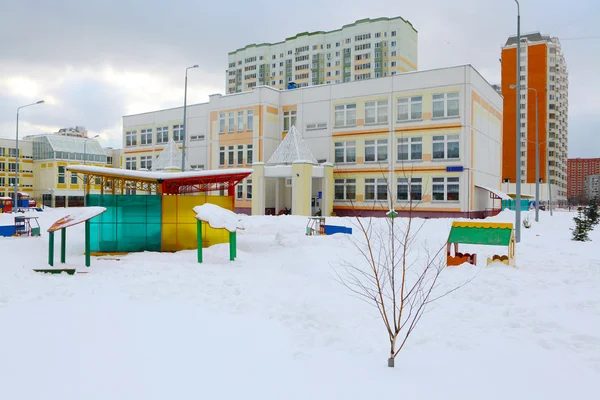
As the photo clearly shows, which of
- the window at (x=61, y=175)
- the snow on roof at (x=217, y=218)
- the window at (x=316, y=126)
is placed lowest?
the snow on roof at (x=217, y=218)

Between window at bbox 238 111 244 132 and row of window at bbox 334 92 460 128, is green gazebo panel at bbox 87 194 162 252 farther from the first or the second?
window at bbox 238 111 244 132

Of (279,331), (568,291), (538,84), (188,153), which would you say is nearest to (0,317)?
(279,331)

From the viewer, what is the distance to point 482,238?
13.1 m

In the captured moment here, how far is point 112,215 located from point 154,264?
4389mm

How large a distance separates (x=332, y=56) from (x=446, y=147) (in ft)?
217

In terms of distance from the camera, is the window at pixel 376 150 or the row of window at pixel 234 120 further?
the row of window at pixel 234 120

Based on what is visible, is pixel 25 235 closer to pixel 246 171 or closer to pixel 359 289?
pixel 246 171

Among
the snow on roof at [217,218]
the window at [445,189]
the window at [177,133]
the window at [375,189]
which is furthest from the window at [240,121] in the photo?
the snow on roof at [217,218]

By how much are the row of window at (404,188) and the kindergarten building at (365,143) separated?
0.25 ft

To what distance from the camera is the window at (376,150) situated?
3541 cm

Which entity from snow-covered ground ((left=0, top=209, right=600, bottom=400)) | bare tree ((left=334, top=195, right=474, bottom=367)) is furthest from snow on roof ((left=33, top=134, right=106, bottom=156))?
bare tree ((left=334, top=195, right=474, bottom=367))

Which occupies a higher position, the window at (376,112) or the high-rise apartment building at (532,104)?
the high-rise apartment building at (532,104)

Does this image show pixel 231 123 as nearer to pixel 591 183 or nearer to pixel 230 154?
pixel 230 154

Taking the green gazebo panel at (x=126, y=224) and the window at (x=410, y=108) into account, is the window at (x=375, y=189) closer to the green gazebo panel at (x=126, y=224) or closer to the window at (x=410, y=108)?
the window at (x=410, y=108)
